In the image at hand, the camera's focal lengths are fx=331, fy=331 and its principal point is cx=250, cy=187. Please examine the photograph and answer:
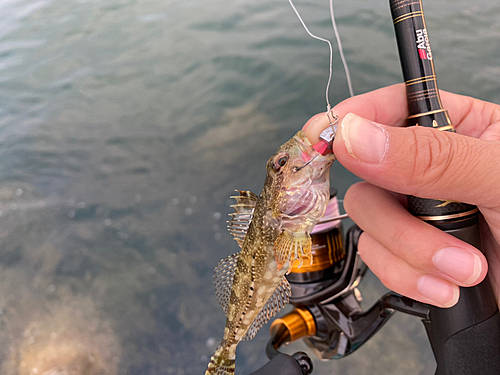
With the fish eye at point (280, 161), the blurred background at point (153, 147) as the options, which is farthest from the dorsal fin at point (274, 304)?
the blurred background at point (153, 147)

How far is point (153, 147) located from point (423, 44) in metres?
4.43

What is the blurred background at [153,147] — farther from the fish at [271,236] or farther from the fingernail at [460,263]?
the fingernail at [460,263]

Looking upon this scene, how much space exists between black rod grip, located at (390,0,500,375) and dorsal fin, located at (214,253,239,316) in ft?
3.51

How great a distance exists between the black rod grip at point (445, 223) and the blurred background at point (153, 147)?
206 cm

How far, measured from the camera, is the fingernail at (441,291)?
5.67 feet

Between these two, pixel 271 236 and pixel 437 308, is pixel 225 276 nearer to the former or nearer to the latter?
pixel 271 236

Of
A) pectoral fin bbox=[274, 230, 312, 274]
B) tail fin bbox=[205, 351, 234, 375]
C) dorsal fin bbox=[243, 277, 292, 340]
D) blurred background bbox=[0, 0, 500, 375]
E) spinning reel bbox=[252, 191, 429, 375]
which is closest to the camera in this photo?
pectoral fin bbox=[274, 230, 312, 274]

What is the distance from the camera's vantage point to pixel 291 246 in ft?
5.63

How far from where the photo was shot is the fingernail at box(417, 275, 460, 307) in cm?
173

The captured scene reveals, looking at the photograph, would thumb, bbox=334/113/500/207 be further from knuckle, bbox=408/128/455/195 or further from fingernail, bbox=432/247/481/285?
fingernail, bbox=432/247/481/285

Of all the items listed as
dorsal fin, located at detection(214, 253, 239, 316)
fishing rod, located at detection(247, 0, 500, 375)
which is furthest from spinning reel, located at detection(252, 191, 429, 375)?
dorsal fin, located at detection(214, 253, 239, 316)

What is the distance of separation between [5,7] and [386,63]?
27.2ft

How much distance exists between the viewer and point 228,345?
204 centimetres

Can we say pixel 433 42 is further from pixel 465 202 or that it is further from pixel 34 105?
pixel 34 105
